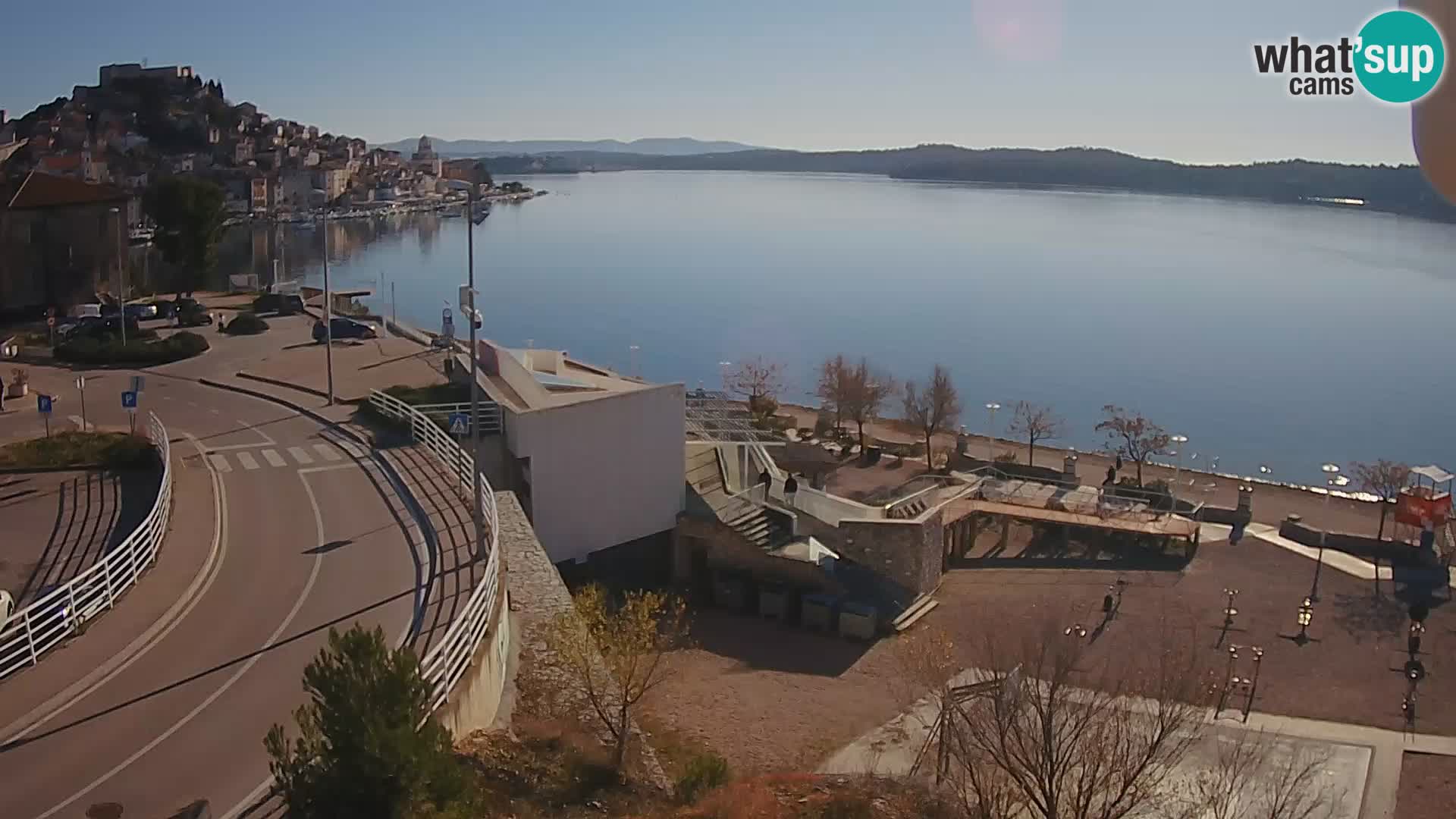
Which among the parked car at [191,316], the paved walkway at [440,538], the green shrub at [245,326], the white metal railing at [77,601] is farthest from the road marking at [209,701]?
the parked car at [191,316]

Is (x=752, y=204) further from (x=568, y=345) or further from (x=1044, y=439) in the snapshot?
(x=1044, y=439)

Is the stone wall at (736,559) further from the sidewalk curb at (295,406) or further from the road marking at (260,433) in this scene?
the road marking at (260,433)

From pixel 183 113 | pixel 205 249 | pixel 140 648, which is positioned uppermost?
pixel 183 113

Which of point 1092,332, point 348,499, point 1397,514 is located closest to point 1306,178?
point 1092,332

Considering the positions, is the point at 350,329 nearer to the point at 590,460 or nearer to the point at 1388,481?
the point at 590,460

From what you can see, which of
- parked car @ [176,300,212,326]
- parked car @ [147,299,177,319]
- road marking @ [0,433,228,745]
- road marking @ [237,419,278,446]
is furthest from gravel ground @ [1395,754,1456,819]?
parked car @ [147,299,177,319]

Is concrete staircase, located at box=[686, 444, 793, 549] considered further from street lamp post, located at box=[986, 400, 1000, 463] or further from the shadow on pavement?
street lamp post, located at box=[986, 400, 1000, 463]
